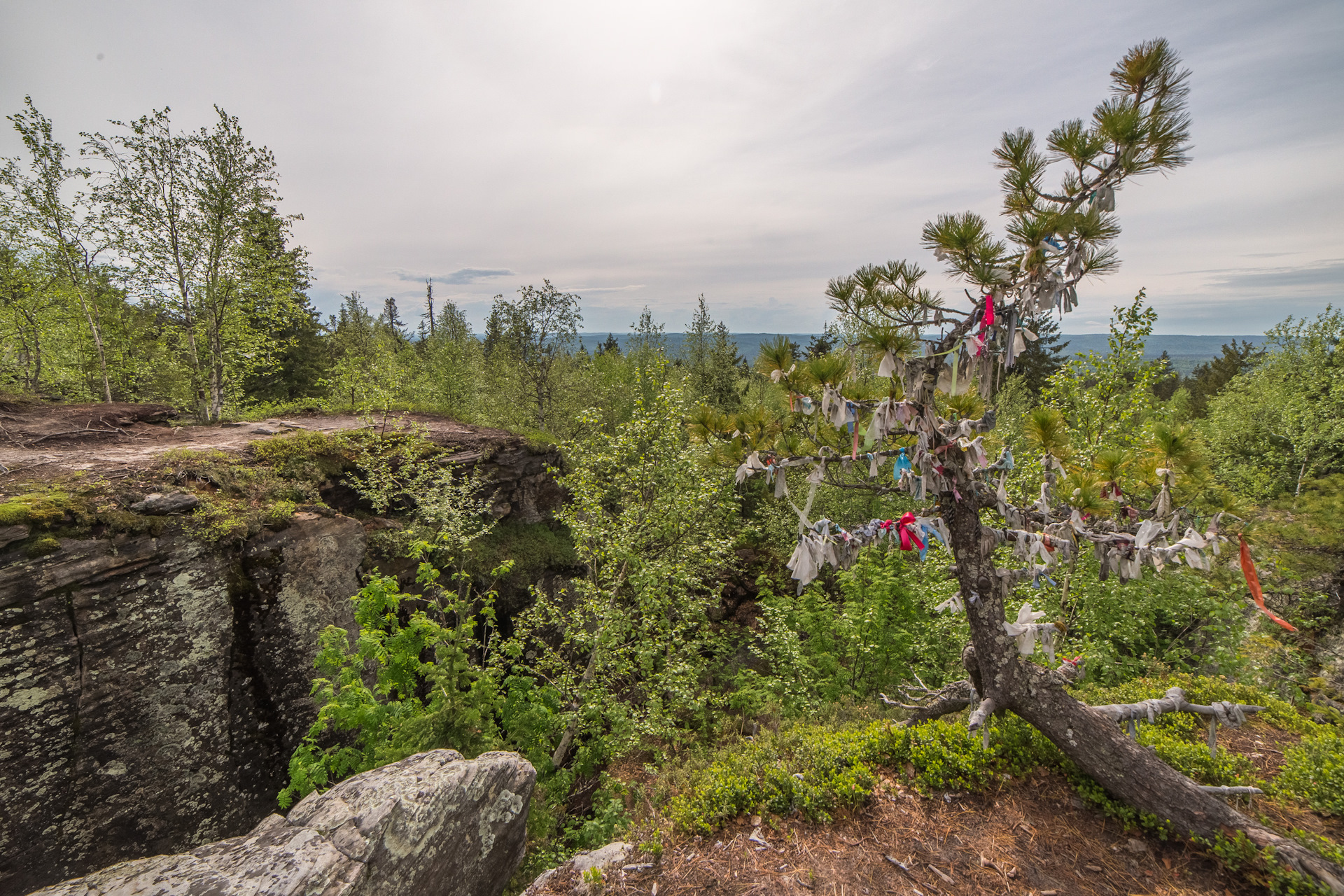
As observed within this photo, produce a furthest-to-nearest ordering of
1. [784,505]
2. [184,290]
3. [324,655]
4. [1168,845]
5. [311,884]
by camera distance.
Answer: [784,505], [184,290], [324,655], [1168,845], [311,884]

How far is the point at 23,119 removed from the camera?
12.2m

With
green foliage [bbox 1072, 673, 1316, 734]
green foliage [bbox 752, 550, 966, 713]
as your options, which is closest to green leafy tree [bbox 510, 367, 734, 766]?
green foliage [bbox 752, 550, 966, 713]

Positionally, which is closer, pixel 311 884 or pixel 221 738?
pixel 311 884

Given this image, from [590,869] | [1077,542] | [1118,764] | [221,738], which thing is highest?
[1077,542]

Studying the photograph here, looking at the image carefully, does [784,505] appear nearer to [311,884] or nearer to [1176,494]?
[1176,494]

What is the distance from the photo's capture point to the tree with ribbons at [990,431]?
3758mm

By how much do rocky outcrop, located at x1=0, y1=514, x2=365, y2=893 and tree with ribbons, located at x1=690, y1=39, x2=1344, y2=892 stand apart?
8917 mm

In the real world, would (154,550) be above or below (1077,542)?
below

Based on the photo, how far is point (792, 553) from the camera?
7.57 m

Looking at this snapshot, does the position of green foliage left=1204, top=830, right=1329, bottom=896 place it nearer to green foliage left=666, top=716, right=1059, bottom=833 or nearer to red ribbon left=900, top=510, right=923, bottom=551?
green foliage left=666, top=716, right=1059, bottom=833

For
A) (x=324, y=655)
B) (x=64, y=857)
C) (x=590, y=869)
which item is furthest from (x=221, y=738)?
(x=590, y=869)

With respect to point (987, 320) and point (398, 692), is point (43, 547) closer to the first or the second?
point (398, 692)

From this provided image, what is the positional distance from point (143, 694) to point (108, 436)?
25.7 ft

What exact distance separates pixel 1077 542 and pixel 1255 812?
10.4ft
